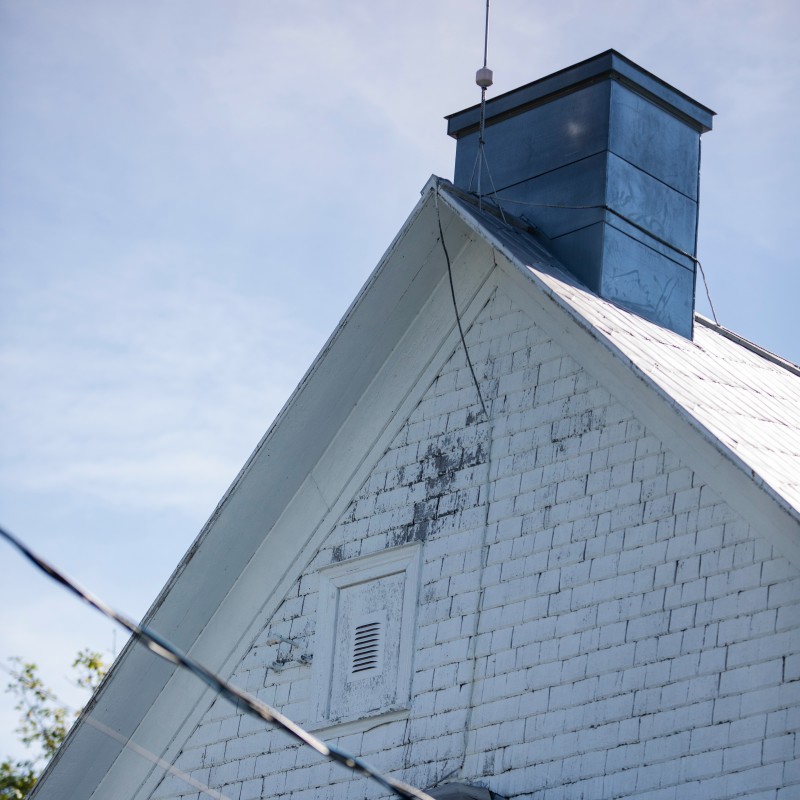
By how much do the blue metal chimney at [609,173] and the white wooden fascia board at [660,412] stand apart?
4.86 feet

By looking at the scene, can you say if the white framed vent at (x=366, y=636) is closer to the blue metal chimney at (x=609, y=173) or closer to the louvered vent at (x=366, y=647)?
the louvered vent at (x=366, y=647)

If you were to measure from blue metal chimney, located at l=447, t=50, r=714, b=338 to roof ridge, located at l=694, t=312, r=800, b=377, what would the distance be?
3.10 ft

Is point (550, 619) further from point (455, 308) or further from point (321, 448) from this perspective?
point (321, 448)

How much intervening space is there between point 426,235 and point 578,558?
2677 mm

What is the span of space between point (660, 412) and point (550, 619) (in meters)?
1.39

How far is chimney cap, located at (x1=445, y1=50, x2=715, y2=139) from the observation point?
12.7 meters

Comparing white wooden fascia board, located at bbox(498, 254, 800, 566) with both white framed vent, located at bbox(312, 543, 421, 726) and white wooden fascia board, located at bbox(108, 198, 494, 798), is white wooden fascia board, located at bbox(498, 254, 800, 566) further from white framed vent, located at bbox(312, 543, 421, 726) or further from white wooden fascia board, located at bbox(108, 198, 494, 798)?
white framed vent, located at bbox(312, 543, 421, 726)

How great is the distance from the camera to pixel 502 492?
10266 mm

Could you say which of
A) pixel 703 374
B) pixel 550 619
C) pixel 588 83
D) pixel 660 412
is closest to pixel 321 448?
pixel 550 619

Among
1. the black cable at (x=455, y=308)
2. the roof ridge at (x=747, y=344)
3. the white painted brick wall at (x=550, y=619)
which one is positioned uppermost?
the roof ridge at (x=747, y=344)

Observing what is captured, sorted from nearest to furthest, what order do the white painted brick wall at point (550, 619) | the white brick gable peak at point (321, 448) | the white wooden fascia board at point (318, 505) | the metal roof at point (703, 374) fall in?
the white painted brick wall at point (550, 619) → the metal roof at point (703, 374) → the white brick gable peak at point (321, 448) → the white wooden fascia board at point (318, 505)

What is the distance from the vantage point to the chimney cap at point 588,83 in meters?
12.7

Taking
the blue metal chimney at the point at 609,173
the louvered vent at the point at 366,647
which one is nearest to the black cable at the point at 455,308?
the blue metal chimney at the point at 609,173

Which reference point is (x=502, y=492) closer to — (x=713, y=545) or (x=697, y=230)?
(x=713, y=545)
